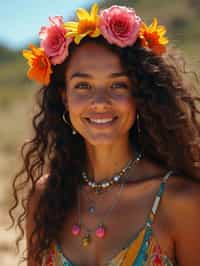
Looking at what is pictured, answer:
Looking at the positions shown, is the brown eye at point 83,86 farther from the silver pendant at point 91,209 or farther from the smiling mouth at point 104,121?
the silver pendant at point 91,209

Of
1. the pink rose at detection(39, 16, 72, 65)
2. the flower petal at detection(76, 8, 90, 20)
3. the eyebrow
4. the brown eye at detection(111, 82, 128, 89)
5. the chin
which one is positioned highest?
the flower petal at detection(76, 8, 90, 20)

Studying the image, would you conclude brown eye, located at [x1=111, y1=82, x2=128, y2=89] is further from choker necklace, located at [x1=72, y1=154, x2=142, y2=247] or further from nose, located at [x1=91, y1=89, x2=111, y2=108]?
choker necklace, located at [x1=72, y1=154, x2=142, y2=247]

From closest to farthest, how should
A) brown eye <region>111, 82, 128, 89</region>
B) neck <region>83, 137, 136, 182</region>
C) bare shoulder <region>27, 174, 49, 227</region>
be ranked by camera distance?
brown eye <region>111, 82, 128, 89</region> < neck <region>83, 137, 136, 182</region> < bare shoulder <region>27, 174, 49, 227</region>

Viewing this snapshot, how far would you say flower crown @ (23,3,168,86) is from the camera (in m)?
3.41

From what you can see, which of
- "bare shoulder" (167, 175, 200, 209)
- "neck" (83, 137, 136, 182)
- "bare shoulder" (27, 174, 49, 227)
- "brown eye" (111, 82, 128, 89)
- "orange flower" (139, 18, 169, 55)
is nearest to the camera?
"bare shoulder" (167, 175, 200, 209)

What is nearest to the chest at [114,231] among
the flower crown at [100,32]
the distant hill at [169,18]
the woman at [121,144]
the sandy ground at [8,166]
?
the woman at [121,144]

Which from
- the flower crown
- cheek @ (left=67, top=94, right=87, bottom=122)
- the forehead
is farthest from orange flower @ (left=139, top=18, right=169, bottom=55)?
cheek @ (left=67, top=94, right=87, bottom=122)

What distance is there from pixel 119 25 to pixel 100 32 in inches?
3.8

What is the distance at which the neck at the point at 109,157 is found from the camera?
11.7 ft

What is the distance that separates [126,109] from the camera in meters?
3.33

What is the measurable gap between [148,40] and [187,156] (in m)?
0.59

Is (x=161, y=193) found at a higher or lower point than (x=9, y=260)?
higher

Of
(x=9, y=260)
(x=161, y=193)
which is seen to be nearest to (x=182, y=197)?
(x=161, y=193)

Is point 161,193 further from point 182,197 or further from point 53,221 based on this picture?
point 53,221
